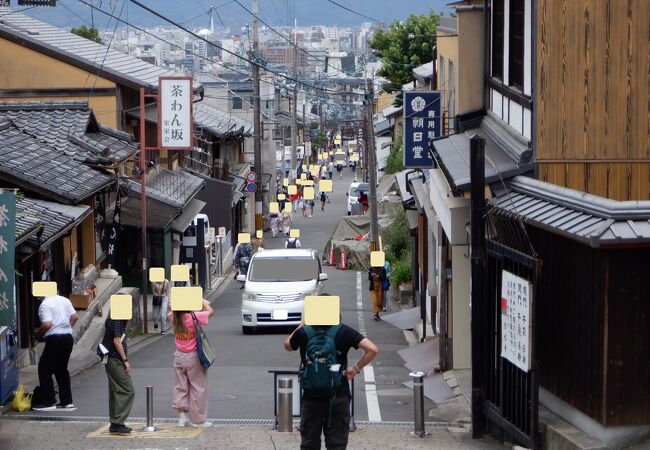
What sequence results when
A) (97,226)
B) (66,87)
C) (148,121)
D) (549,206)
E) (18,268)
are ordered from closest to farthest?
(549,206) → (18,268) → (97,226) → (66,87) → (148,121)

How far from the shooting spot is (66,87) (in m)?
33.7

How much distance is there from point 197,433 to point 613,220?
5716mm

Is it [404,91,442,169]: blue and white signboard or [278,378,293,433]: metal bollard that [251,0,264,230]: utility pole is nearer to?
[404,91,442,169]: blue and white signboard

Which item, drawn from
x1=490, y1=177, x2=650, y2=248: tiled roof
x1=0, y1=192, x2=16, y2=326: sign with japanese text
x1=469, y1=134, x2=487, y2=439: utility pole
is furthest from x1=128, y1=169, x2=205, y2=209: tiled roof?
x1=490, y1=177, x2=650, y2=248: tiled roof

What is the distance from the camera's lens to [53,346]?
1386cm

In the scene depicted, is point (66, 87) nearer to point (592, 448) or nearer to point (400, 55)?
point (400, 55)

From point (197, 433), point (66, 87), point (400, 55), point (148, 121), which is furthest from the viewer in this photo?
point (400, 55)

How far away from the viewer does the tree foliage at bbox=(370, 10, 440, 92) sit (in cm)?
5325

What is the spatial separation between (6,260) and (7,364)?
118 centimetres

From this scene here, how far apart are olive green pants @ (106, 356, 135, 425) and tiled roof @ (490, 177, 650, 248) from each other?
476cm

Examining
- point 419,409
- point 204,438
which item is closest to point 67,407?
point 204,438

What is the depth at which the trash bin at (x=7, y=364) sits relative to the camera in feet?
38.9

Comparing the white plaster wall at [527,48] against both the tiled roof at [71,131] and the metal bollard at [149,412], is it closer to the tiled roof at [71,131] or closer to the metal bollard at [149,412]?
the metal bollard at [149,412]

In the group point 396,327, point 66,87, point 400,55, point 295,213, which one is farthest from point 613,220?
point 295,213
